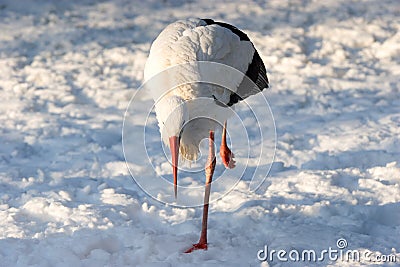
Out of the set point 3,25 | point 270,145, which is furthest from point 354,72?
point 3,25

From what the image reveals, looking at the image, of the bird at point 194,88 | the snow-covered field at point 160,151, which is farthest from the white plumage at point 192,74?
the snow-covered field at point 160,151

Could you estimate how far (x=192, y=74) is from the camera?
4.02m

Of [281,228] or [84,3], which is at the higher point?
[84,3]

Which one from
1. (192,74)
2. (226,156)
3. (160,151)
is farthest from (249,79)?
(160,151)

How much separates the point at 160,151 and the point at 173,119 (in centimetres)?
203

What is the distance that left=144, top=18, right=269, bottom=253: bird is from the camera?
374cm

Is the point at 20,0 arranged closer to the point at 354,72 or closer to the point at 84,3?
the point at 84,3

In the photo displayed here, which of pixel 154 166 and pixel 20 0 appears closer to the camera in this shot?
pixel 154 166

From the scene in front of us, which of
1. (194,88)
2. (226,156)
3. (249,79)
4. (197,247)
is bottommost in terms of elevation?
(197,247)

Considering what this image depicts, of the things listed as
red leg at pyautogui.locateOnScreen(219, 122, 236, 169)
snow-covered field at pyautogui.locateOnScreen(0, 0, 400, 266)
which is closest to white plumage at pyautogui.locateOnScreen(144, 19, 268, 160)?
red leg at pyautogui.locateOnScreen(219, 122, 236, 169)

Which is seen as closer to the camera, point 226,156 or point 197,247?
point 197,247

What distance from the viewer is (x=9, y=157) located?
18.1ft

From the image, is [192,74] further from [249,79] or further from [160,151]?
[160,151]

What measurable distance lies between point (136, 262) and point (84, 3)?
222 inches
